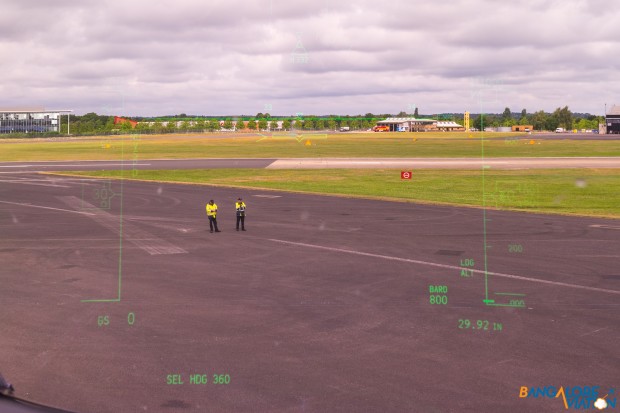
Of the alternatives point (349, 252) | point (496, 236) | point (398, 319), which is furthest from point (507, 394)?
point (496, 236)

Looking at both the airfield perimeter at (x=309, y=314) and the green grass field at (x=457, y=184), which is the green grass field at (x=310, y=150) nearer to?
the green grass field at (x=457, y=184)

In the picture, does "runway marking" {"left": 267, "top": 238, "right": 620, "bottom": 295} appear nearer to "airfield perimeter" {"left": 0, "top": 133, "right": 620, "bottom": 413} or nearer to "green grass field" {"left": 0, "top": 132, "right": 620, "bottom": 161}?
"airfield perimeter" {"left": 0, "top": 133, "right": 620, "bottom": 413}

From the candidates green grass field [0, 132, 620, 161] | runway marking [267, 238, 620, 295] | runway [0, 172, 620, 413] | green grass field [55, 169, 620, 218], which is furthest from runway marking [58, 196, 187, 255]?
green grass field [0, 132, 620, 161]

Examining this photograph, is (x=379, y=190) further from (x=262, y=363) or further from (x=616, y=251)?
(x=262, y=363)

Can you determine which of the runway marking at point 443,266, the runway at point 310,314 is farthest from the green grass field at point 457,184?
the runway marking at point 443,266

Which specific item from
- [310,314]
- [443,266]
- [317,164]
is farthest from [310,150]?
[310,314]

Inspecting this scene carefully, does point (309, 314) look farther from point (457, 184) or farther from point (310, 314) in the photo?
point (457, 184)

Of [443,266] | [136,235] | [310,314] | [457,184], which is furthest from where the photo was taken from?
[457,184]
